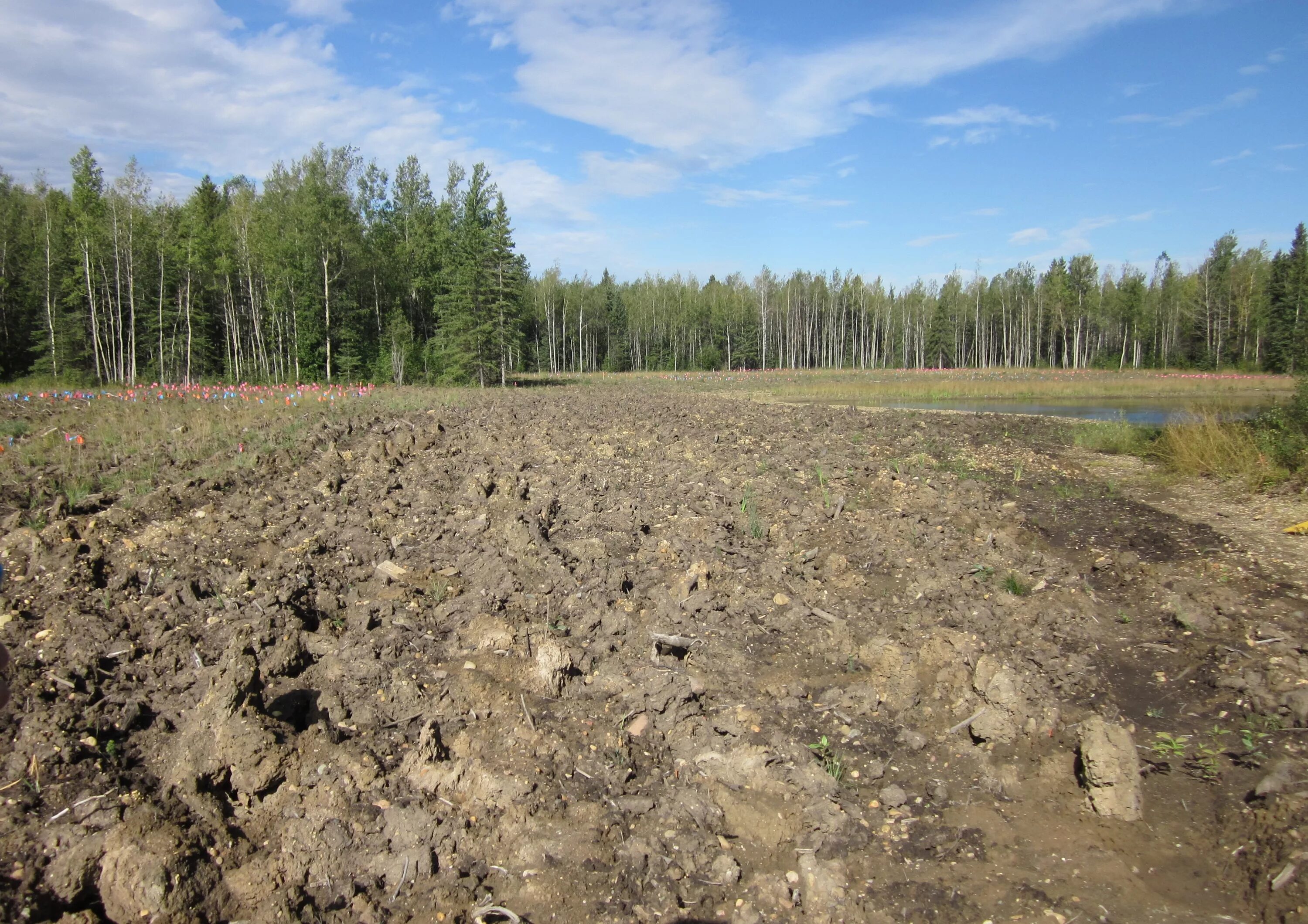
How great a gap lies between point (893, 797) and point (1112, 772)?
115 cm

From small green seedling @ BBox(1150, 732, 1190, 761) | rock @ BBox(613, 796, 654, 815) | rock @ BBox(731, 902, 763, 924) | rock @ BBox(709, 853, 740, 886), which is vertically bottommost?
rock @ BBox(731, 902, 763, 924)

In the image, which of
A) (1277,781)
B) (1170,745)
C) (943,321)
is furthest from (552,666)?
(943,321)

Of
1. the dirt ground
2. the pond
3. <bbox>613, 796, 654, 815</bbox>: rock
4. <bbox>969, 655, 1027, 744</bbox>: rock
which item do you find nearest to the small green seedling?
the dirt ground

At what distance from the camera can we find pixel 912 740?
451 cm

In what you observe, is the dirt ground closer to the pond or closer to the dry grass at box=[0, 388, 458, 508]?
the dry grass at box=[0, 388, 458, 508]

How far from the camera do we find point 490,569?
6.49 m

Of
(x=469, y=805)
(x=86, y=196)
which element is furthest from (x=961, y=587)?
(x=86, y=196)

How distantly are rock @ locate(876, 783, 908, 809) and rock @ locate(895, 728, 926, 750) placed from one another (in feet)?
1.40

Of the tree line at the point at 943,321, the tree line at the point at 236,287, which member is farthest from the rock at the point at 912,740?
the tree line at the point at 943,321

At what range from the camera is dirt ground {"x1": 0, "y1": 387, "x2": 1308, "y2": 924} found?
11.2 ft

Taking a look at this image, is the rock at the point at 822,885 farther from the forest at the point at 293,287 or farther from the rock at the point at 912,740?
the forest at the point at 293,287

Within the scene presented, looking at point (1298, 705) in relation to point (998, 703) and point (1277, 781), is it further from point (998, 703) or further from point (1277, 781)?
point (998, 703)

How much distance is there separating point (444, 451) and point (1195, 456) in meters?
11.1

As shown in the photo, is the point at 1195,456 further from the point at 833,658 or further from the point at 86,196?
the point at 86,196
